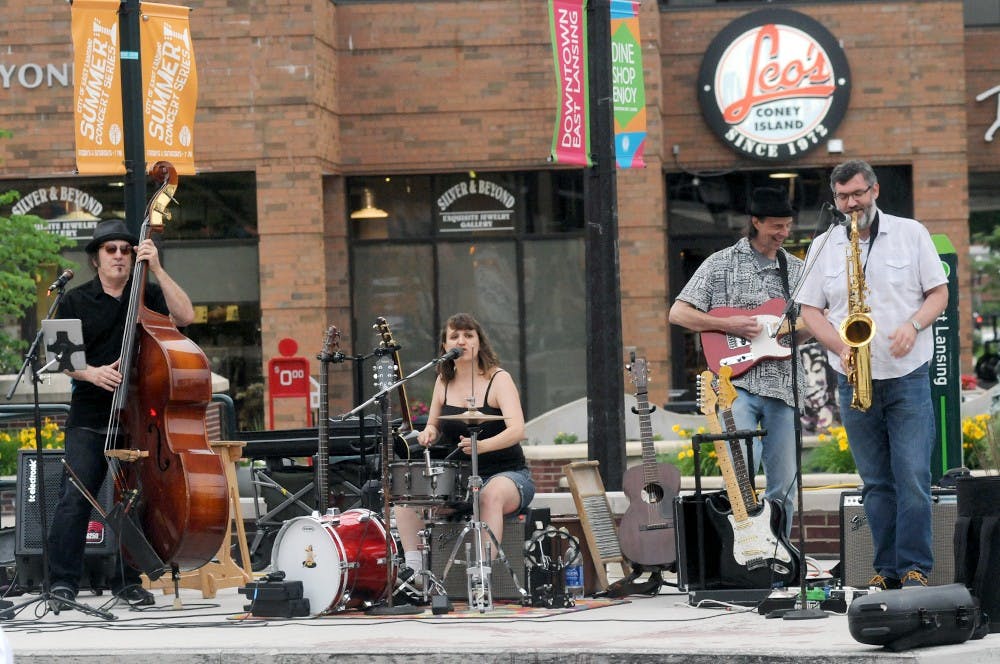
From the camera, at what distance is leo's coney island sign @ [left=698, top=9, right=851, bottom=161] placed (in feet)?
67.8

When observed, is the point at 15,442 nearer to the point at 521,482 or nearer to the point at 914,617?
the point at 521,482

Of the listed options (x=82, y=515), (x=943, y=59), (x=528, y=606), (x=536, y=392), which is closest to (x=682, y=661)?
(x=528, y=606)

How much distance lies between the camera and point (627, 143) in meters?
12.2

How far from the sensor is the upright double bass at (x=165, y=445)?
9328 millimetres

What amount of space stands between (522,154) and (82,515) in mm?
11706

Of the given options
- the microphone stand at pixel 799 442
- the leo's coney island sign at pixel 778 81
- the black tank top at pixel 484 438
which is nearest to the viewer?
the microphone stand at pixel 799 442

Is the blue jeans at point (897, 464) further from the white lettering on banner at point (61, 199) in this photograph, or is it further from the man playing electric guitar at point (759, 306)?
the white lettering on banner at point (61, 199)

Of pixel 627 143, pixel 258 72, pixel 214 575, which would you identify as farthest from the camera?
pixel 258 72

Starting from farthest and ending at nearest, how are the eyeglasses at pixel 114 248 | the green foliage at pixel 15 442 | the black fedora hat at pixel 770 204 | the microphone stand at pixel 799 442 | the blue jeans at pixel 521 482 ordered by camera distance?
the green foliage at pixel 15 442 < the eyeglasses at pixel 114 248 < the blue jeans at pixel 521 482 < the black fedora hat at pixel 770 204 < the microphone stand at pixel 799 442

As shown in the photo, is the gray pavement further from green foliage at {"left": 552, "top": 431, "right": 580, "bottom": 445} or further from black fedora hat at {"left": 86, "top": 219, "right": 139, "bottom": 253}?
green foliage at {"left": 552, "top": 431, "right": 580, "bottom": 445}

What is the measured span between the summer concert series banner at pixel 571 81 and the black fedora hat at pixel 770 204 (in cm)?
249

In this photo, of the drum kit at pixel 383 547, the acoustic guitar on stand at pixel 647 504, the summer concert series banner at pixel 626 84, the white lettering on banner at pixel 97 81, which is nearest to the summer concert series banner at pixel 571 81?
the summer concert series banner at pixel 626 84

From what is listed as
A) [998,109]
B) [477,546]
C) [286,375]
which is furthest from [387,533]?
[998,109]

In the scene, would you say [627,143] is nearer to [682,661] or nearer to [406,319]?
[682,661]
